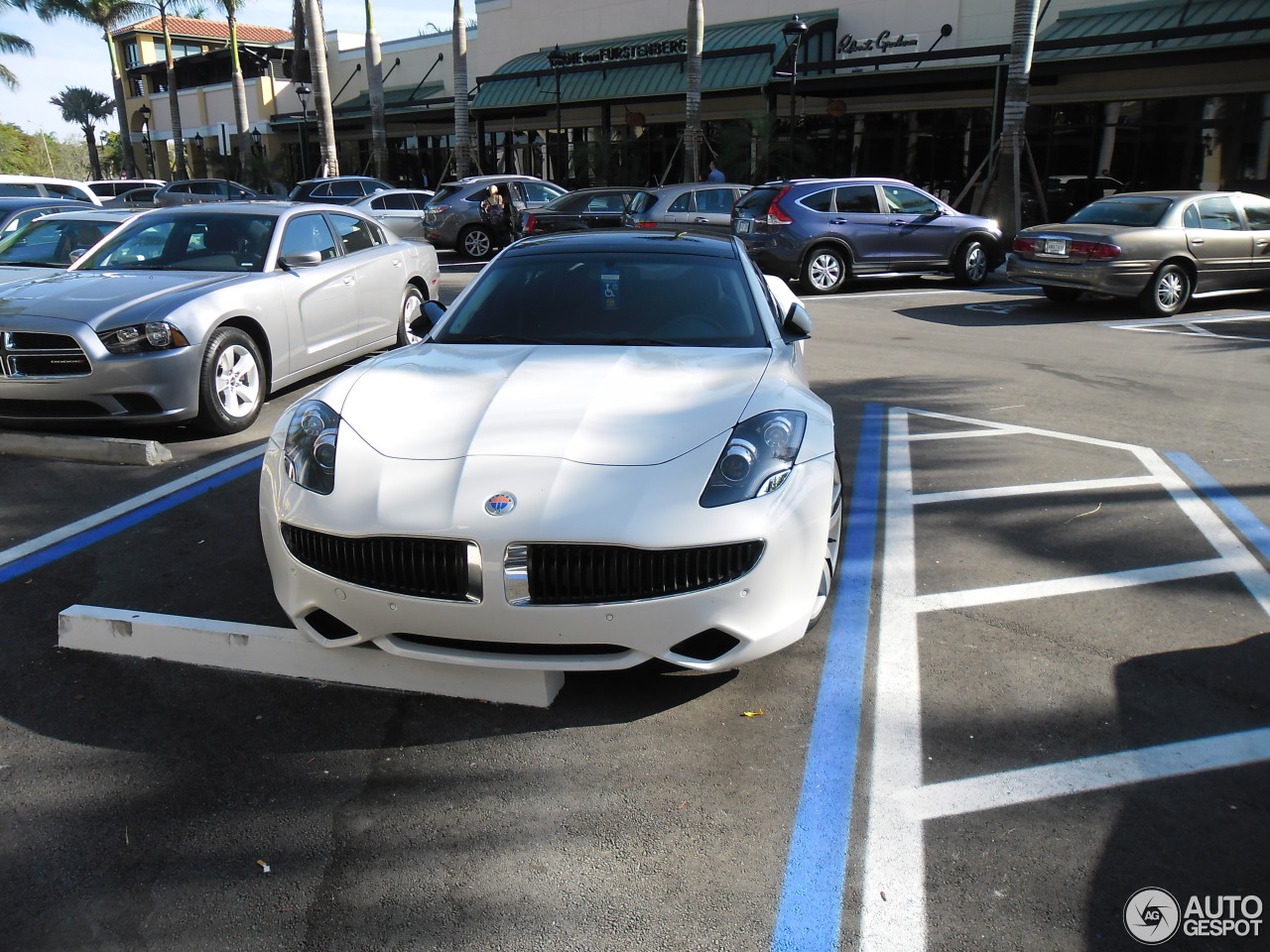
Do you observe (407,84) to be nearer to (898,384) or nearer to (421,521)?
(898,384)

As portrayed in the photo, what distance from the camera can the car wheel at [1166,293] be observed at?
12.1 m

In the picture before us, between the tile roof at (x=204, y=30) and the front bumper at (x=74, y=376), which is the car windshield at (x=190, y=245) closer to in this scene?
the front bumper at (x=74, y=376)

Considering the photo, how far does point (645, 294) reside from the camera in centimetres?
467

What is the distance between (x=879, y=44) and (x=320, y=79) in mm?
16009

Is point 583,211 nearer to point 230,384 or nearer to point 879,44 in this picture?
point 230,384

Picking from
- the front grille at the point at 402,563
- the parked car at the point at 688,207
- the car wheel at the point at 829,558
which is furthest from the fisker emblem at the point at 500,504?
the parked car at the point at 688,207

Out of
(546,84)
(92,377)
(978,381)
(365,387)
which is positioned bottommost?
(978,381)

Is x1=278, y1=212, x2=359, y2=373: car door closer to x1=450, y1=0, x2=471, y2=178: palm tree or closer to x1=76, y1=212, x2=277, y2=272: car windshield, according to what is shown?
x1=76, y1=212, x2=277, y2=272: car windshield

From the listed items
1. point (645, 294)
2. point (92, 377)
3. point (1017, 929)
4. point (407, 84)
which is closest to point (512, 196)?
point (92, 377)

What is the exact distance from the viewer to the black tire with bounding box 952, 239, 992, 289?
15.0 m

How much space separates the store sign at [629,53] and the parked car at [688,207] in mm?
12830

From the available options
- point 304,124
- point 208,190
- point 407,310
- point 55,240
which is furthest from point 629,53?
point 55,240

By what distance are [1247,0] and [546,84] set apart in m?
17.9

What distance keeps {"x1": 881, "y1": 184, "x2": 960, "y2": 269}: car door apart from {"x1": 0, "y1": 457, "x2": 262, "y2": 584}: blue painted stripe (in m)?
11.0
